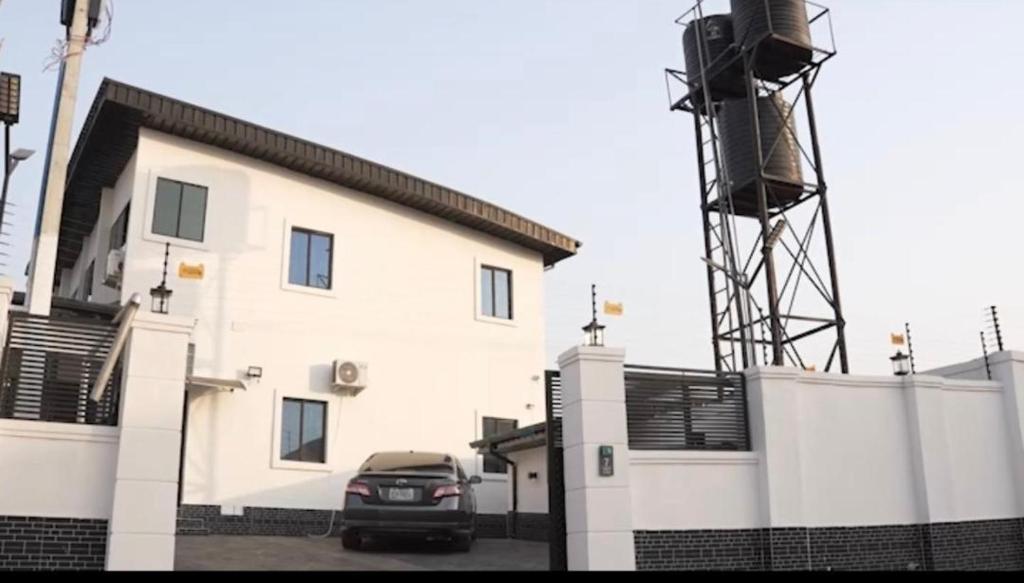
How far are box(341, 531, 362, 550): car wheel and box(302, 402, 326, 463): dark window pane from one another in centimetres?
426

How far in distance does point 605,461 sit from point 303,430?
8.32 m

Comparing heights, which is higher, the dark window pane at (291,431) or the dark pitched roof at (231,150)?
the dark pitched roof at (231,150)

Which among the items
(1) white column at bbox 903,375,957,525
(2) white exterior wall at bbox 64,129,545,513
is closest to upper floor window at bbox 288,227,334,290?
(2) white exterior wall at bbox 64,129,545,513

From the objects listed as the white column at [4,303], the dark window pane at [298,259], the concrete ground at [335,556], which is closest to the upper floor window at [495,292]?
the dark window pane at [298,259]

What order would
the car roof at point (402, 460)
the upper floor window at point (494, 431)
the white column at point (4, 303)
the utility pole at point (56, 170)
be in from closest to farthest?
the white column at point (4, 303) → the utility pole at point (56, 170) → the car roof at point (402, 460) → the upper floor window at point (494, 431)

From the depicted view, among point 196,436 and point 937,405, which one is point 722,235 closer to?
point 937,405

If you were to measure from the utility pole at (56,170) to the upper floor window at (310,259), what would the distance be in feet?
22.8

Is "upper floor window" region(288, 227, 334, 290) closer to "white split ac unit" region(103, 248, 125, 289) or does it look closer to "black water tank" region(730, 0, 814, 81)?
"white split ac unit" region(103, 248, 125, 289)

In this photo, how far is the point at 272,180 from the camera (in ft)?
56.6

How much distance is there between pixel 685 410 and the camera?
1053 cm

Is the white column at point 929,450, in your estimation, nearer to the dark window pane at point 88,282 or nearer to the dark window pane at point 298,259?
the dark window pane at point 298,259

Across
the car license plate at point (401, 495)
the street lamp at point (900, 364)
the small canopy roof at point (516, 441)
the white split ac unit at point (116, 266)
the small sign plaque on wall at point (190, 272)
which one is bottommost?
the car license plate at point (401, 495)

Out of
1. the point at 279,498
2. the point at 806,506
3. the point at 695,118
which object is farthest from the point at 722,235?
the point at 279,498

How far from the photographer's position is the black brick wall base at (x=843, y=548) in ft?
32.6
